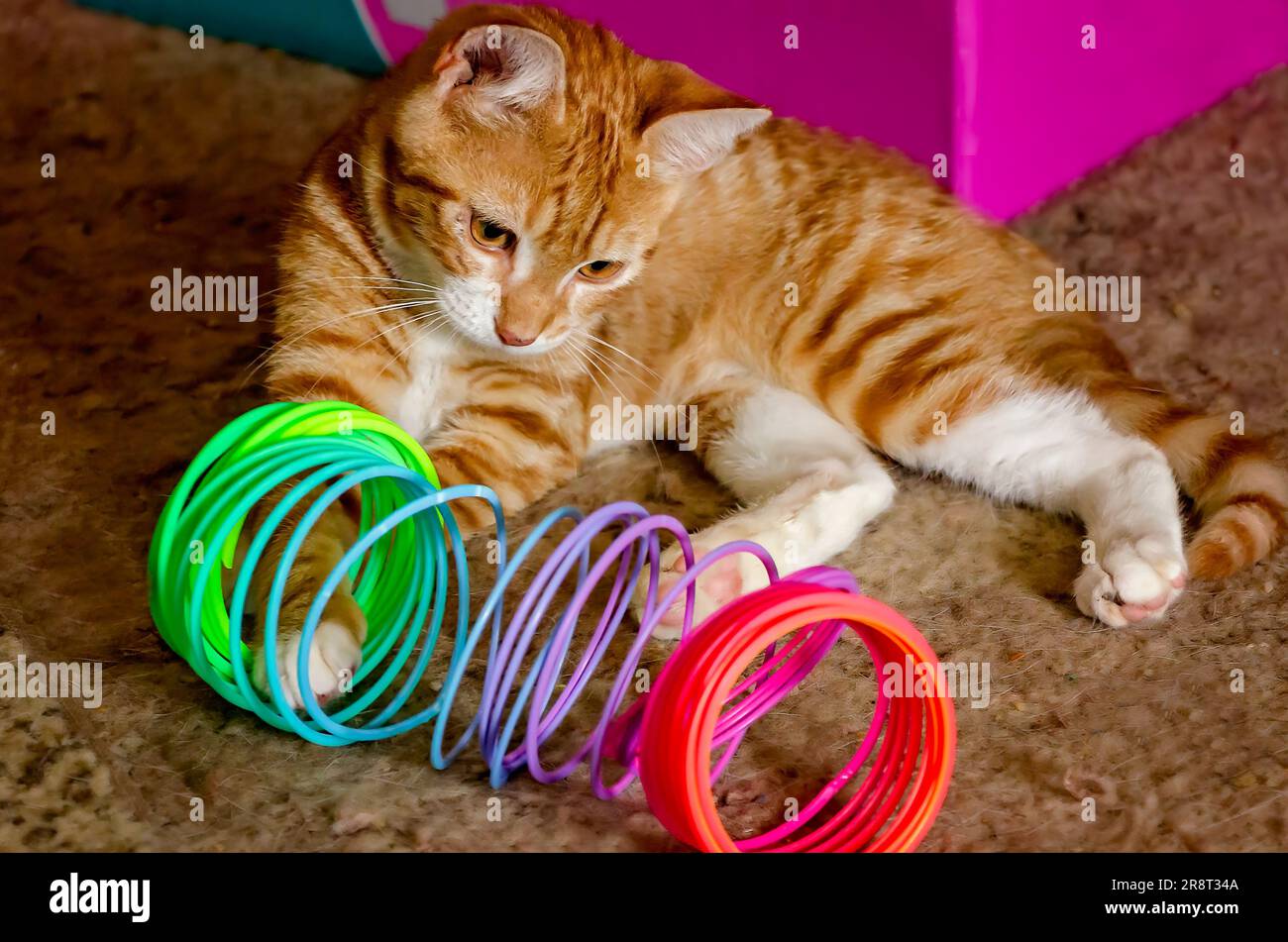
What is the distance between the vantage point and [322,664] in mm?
1878

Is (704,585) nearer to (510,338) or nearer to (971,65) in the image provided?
(510,338)

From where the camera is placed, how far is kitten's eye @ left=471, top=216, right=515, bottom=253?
7.13 feet

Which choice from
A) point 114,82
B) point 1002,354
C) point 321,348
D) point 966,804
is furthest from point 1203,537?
point 114,82

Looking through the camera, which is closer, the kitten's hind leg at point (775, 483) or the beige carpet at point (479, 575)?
the beige carpet at point (479, 575)

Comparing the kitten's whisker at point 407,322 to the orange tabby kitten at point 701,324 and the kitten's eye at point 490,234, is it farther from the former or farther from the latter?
the kitten's eye at point 490,234

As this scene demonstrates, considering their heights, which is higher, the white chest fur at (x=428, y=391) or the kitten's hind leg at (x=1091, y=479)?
the white chest fur at (x=428, y=391)

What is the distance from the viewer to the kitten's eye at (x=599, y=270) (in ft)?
7.55

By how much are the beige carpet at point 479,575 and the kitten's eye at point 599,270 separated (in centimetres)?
45

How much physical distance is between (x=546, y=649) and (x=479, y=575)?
Result: 0.66 m

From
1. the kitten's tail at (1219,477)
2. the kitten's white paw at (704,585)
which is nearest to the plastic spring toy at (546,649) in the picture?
the kitten's white paw at (704,585)

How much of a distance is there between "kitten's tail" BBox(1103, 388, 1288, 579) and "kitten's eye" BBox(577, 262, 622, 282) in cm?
91

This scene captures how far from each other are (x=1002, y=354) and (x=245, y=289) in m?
1.63

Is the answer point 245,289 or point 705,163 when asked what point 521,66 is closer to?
point 705,163

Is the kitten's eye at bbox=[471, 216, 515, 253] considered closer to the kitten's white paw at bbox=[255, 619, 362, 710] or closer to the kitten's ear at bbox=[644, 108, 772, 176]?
the kitten's ear at bbox=[644, 108, 772, 176]
